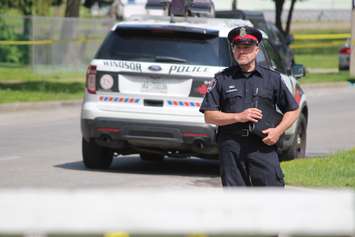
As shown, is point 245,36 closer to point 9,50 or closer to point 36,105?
point 36,105

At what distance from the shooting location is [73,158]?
1430 cm

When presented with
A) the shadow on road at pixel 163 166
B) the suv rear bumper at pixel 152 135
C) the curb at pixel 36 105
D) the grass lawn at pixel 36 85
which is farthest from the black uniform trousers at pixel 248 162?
the grass lawn at pixel 36 85

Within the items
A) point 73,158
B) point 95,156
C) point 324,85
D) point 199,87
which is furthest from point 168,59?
point 324,85

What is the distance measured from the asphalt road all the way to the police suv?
0.40 metres

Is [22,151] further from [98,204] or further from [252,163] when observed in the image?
[98,204]

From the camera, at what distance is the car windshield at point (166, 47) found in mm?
12320

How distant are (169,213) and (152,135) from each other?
8107mm

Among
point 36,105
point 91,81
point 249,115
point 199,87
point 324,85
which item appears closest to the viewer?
point 249,115

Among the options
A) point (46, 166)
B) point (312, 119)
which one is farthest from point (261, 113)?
point (312, 119)

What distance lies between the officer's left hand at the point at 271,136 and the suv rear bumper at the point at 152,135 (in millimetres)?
4812

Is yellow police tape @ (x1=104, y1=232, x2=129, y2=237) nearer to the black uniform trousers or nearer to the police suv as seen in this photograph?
the black uniform trousers

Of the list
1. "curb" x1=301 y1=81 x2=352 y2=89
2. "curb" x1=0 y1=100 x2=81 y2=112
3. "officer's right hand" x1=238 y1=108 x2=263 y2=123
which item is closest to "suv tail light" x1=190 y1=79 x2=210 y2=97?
"officer's right hand" x1=238 y1=108 x2=263 y2=123

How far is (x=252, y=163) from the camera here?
23.7 ft

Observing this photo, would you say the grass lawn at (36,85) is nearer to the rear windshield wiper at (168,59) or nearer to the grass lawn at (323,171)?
the rear windshield wiper at (168,59)
